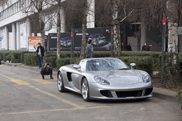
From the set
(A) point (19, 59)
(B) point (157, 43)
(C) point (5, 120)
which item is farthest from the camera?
(B) point (157, 43)

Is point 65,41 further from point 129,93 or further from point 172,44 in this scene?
point 129,93

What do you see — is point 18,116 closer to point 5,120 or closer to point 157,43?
point 5,120

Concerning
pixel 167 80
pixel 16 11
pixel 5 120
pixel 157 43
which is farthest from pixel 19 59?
pixel 16 11

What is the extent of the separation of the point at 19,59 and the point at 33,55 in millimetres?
6745

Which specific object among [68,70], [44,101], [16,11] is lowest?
[44,101]

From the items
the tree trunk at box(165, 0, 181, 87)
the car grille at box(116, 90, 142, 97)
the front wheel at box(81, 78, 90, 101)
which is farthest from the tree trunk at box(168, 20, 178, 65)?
the front wheel at box(81, 78, 90, 101)

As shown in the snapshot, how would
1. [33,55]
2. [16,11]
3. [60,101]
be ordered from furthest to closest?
[16,11] → [33,55] → [60,101]

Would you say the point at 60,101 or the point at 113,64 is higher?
the point at 113,64

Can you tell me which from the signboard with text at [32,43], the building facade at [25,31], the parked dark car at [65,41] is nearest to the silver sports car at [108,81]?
the parked dark car at [65,41]

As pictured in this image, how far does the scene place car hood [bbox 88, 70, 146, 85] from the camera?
25.6 ft

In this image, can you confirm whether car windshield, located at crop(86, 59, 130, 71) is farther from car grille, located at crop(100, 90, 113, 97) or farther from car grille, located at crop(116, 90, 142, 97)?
car grille, located at crop(116, 90, 142, 97)

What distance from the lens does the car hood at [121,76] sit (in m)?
7.81

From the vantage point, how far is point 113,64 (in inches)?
360

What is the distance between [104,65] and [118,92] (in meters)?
1.58
